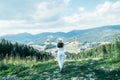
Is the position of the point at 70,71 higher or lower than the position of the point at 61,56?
lower

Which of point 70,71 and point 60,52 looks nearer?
point 70,71

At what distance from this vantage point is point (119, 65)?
28641 mm

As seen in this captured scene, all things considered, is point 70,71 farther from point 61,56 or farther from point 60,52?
point 60,52

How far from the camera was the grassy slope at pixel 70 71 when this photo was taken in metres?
26.8

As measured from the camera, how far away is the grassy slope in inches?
1055

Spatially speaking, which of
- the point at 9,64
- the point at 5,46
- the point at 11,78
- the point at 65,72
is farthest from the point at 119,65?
the point at 5,46

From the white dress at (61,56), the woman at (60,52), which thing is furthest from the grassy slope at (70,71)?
the woman at (60,52)

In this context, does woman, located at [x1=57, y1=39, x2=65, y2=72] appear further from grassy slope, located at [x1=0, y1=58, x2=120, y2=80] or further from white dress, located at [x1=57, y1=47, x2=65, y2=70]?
grassy slope, located at [x1=0, y1=58, x2=120, y2=80]

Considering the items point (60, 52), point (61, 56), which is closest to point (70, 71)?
point (61, 56)

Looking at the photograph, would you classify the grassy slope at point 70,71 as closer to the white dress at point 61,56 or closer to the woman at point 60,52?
the white dress at point 61,56

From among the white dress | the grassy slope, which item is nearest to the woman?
the white dress

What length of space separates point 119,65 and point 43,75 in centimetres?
620

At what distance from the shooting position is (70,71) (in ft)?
95.7

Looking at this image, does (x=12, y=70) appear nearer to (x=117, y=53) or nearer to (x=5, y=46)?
(x=117, y=53)
